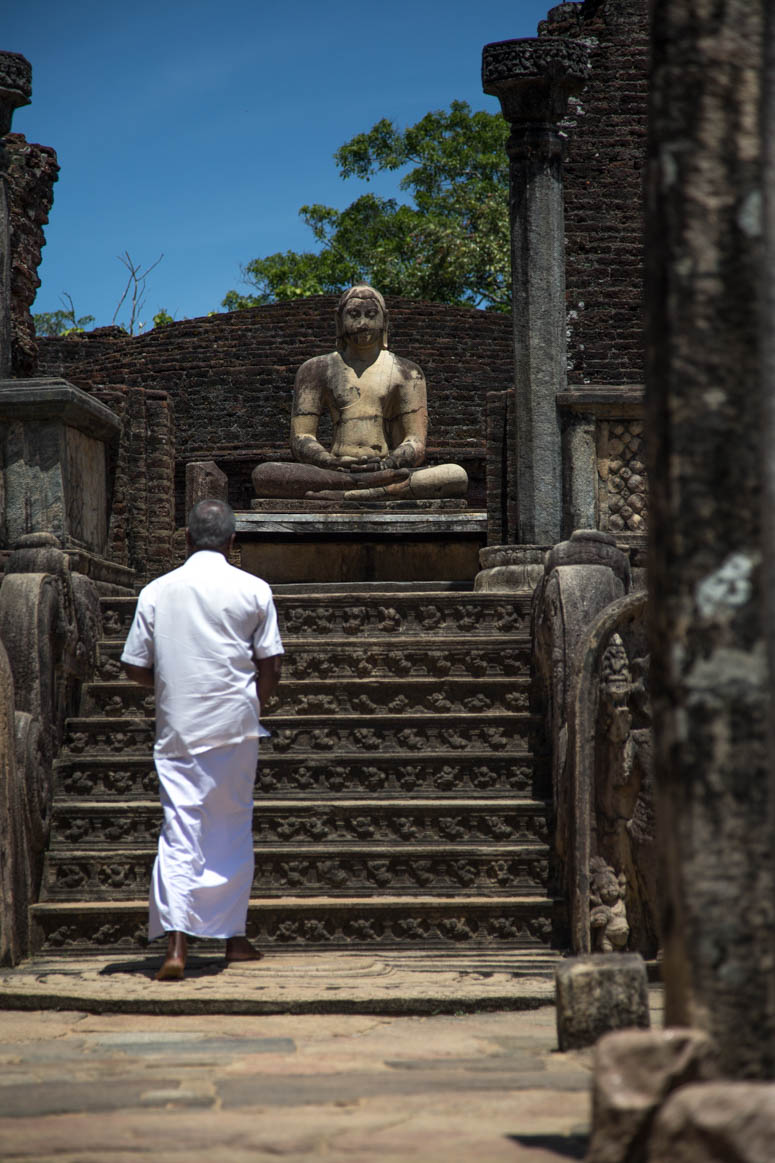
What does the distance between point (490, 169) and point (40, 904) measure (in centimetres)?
2868

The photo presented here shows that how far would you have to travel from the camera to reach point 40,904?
19.1 ft

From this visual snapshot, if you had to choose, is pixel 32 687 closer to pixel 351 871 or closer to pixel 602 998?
pixel 351 871

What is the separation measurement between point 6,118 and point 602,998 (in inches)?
254

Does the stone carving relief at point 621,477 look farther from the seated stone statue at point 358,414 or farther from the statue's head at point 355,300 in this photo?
the statue's head at point 355,300

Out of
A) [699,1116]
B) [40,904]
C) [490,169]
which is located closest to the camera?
[699,1116]

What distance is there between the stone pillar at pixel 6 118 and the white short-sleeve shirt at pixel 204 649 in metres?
3.56

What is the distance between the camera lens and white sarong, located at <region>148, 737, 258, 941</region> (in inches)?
204

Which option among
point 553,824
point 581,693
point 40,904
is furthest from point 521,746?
point 40,904

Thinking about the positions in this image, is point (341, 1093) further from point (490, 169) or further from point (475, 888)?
point (490, 169)

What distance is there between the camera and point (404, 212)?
106 ft

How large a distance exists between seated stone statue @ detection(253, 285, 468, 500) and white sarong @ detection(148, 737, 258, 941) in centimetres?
467

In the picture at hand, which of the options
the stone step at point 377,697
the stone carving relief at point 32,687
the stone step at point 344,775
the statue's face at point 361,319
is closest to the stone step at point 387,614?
the stone carving relief at point 32,687

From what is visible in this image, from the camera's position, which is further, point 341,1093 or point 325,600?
point 325,600

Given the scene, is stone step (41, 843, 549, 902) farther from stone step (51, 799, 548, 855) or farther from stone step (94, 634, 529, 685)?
stone step (94, 634, 529, 685)
